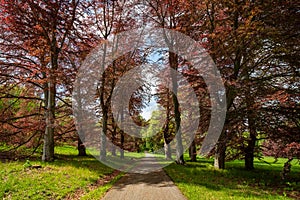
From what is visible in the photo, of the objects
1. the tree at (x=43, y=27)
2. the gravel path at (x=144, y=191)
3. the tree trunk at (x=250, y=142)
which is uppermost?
the tree at (x=43, y=27)

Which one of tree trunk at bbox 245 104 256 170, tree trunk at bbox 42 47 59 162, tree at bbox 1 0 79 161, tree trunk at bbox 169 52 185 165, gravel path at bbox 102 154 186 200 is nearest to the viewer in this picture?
gravel path at bbox 102 154 186 200

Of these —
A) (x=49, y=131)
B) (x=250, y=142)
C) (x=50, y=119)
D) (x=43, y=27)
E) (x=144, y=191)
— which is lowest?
(x=144, y=191)

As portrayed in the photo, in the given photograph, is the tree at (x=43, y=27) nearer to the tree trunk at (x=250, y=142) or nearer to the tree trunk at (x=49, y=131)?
the tree trunk at (x=49, y=131)

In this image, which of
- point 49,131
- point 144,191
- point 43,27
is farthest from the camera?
point 49,131

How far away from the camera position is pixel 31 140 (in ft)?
46.2

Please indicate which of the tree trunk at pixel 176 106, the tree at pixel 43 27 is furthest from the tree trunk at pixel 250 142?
the tree at pixel 43 27

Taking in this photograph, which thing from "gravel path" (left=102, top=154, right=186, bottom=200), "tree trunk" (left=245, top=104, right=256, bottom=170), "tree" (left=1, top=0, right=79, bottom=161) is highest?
"tree" (left=1, top=0, right=79, bottom=161)

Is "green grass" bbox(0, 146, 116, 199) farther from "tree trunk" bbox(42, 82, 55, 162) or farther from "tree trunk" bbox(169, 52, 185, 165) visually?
"tree trunk" bbox(169, 52, 185, 165)

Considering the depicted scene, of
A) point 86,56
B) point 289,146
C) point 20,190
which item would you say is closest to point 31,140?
point 86,56

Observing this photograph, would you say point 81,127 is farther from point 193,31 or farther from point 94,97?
point 193,31

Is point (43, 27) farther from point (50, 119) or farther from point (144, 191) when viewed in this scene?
point (144, 191)

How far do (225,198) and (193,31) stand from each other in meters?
10.4

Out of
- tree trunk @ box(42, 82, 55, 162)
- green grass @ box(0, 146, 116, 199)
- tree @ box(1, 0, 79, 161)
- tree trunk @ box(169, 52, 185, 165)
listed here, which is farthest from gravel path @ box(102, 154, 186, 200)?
tree trunk @ box(169, 52, 185, 165)

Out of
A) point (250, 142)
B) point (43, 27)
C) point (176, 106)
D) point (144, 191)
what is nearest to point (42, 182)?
point (144, 191)
